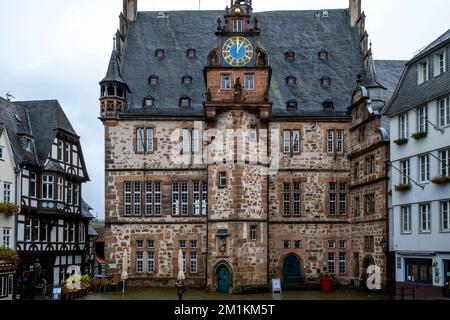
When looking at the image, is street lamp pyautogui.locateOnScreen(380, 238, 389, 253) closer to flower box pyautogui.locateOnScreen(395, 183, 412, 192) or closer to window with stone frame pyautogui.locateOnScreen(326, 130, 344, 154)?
flower box pyautogui.locateOnScreen(395, 183, 412, 192)

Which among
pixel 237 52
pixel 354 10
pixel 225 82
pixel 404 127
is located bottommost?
pixel 404 127

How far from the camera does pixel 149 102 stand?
3731 centimetres

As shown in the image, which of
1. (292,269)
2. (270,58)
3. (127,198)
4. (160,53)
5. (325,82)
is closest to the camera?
(292,269)

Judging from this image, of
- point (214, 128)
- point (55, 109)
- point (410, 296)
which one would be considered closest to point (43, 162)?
point (55, 109)

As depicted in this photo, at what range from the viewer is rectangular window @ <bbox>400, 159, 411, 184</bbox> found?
27816 millimetres

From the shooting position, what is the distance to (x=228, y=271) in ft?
109

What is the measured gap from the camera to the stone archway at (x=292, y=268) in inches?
1409

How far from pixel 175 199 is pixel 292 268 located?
24.9 ft

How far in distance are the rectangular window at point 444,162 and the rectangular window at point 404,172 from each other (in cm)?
271

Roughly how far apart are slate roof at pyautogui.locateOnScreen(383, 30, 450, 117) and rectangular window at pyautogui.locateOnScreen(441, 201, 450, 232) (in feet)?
13.8

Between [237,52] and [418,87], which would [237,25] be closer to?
[237,52]

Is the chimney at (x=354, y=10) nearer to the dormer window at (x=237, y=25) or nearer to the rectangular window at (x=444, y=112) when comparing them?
the dormer window at (x=237, y=25)

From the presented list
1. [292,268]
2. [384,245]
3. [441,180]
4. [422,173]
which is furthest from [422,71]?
[292,268]

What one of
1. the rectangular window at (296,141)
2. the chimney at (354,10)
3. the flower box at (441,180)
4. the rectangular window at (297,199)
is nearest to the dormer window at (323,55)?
the chimney at (354,10)
